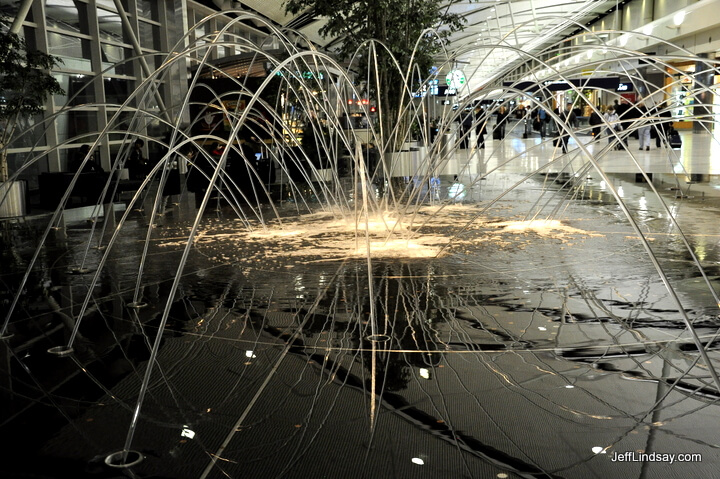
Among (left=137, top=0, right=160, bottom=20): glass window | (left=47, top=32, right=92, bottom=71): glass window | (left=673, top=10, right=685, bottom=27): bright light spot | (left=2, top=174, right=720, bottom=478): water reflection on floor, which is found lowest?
(left=2, top=174, right=720, bottom=478): water reflection on floor

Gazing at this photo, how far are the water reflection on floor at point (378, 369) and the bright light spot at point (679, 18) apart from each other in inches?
944

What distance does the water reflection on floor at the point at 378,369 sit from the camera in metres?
2.57

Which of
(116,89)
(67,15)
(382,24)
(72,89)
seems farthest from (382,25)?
(116,89)

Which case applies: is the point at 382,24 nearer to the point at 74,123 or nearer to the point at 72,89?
the point at 72,89

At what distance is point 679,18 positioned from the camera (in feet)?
90.1

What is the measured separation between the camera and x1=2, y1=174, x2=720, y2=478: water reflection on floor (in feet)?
8.45

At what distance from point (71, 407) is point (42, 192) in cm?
1085

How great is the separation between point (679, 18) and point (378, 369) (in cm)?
2851

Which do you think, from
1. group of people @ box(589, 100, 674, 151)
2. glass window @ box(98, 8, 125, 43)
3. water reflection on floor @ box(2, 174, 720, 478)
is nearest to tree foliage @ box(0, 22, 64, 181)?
water reflection on floor @ box(2, 174, 720, 478)

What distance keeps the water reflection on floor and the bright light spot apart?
944 inches

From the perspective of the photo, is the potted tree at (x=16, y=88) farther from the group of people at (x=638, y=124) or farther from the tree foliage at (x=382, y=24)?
the group of people at (x=638, y=124)

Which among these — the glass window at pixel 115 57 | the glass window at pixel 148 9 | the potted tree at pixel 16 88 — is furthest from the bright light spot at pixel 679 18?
the potted tree at pixel 16 88

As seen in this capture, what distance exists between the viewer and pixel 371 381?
330 cm

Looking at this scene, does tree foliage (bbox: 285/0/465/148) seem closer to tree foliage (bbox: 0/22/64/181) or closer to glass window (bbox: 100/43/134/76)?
tree foliage (bbox: 0/22/64/181)
